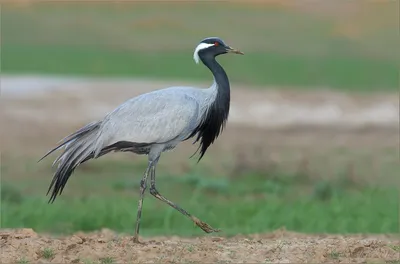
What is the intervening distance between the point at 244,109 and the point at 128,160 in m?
7.78

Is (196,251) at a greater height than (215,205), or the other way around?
(215,205)

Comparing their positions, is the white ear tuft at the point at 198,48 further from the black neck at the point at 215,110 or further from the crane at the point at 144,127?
the crane at the point at 144,127

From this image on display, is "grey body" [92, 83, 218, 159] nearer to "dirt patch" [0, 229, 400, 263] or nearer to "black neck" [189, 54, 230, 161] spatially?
"black neck" [189, 54, 230, 161]

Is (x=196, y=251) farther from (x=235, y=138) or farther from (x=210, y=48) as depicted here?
(x=235, y=138)

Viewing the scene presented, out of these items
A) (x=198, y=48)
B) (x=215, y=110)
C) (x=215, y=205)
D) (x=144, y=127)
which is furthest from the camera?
(x=215, y=205)

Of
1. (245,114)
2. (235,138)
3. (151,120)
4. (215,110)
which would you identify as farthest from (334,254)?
(245,114)

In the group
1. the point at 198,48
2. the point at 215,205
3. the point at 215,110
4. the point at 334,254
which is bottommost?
the point at 334,254

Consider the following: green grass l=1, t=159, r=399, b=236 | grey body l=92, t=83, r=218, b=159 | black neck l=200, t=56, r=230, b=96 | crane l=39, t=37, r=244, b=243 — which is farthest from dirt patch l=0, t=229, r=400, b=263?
green grass l=1, t=159, r=399, b=236

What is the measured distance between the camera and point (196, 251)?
755cm

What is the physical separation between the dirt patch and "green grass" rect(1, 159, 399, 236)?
2.38 metres

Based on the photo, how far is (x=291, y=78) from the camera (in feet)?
122

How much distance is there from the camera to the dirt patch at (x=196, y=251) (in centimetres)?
737

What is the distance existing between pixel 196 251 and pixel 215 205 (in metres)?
4.83

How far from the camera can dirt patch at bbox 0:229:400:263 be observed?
737 cm
